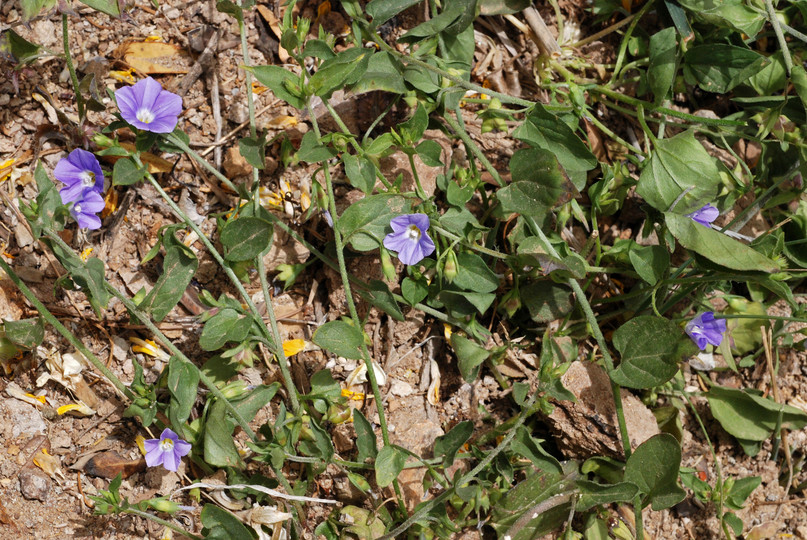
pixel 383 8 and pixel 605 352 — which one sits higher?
pixel 383 8

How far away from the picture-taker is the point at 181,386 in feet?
6.78

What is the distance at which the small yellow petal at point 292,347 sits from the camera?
2.49 metres

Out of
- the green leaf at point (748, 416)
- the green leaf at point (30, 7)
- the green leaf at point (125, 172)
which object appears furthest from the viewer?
the green leaf at point (748, 416)

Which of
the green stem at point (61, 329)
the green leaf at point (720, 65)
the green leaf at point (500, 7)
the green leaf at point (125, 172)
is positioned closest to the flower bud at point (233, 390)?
the green stem at point (61, 329)

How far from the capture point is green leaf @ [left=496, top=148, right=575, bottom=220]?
2.06 m

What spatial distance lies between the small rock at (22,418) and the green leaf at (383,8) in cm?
180

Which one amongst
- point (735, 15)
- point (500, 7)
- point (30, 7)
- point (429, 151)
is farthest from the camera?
point (500, 7)

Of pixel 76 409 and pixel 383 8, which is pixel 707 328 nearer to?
pixel 383 8

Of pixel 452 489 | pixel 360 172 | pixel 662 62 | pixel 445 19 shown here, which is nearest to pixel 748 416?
pixel 452 489

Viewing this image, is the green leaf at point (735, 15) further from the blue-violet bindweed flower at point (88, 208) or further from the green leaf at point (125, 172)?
the blue-violet bindweed flower at point (88, 208)

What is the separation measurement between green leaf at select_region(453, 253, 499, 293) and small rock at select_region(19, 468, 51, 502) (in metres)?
1.55

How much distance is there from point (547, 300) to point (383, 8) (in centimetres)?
117

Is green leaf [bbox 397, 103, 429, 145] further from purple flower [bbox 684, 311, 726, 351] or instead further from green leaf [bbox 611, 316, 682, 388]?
purple flower [bbox 684, 311, 726, 351]

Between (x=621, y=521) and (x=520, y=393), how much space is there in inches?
28.8
